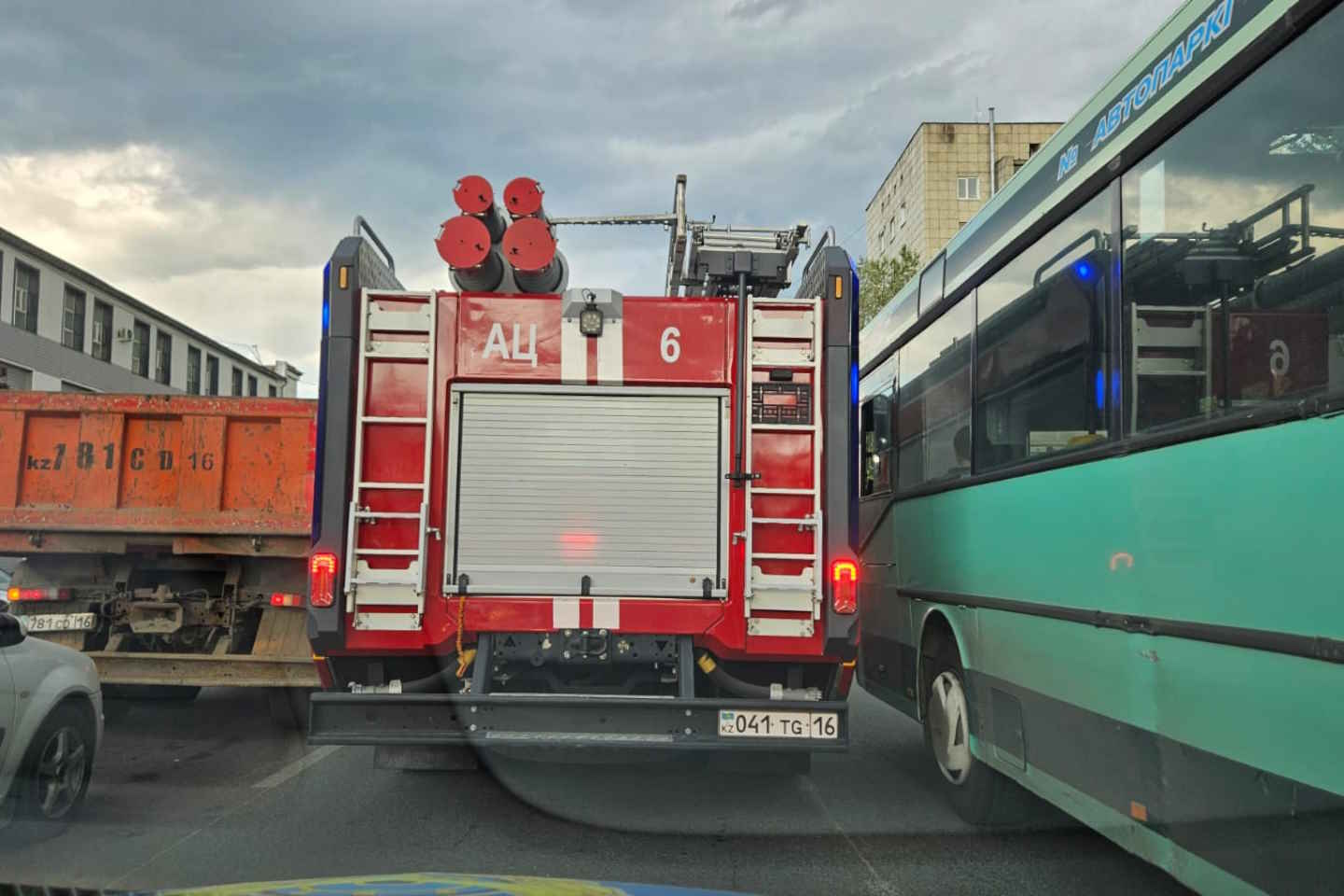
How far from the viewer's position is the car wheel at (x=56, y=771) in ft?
16.7

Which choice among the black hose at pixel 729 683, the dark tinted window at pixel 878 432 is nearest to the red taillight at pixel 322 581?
the black hose at pixel 729 683

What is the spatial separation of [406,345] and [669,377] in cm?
143

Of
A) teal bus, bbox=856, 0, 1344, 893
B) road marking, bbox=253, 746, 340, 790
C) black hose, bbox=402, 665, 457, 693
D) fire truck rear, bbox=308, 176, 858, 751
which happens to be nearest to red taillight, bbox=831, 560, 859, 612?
fire truck rear, bbox=308, 176, 858, 751

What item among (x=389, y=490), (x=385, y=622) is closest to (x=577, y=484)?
(x=389, y=490)

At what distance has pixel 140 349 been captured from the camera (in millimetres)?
38562

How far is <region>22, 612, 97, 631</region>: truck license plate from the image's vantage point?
761 cm

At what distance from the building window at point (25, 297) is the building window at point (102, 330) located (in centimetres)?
371

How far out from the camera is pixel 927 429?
691 centimetres

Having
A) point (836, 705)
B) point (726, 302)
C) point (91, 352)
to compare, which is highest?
point (91, 352)

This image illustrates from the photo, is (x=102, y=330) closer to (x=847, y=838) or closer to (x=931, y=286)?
(x=931, y=286)

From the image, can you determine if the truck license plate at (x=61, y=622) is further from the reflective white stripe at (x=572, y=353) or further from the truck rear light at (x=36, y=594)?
the reflective white stripe at (x=572, y=353)

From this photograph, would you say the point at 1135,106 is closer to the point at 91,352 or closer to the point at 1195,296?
the point at 1195,296

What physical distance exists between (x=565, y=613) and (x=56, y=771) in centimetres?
274

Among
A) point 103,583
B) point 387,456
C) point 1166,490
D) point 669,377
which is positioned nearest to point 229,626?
point 103,583
